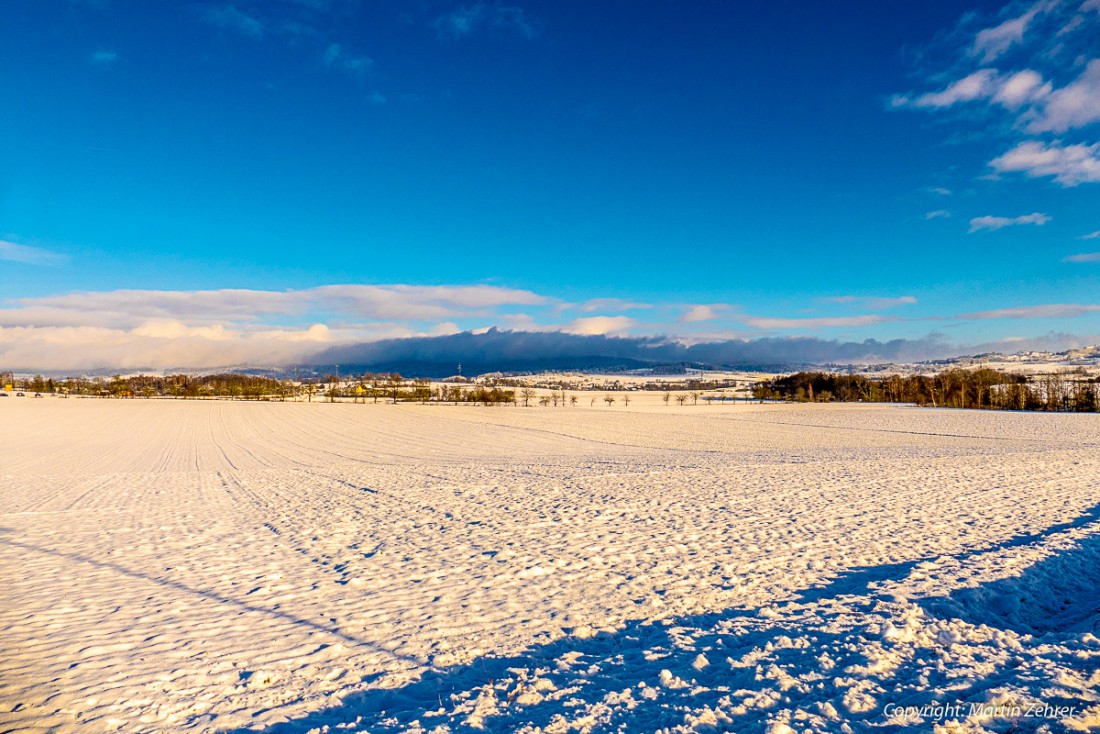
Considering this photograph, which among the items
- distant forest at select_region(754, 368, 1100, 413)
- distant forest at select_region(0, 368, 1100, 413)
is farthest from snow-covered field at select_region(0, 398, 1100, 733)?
distant forest at select_region(0, 368, 1100, 413)

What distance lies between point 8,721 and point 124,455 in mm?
37934

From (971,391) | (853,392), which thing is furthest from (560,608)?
(853,392)

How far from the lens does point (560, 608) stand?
28.7 ft

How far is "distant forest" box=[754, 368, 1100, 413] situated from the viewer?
89.9 metres

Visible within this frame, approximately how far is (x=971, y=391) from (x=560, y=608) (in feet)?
395

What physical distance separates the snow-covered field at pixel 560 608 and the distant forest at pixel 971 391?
89874 millimetres

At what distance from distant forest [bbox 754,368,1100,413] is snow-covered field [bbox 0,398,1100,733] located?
89.9m

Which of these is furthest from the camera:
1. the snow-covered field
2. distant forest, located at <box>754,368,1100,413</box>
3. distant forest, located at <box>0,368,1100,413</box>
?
distant forest, located at <box>0,368,1100,413</box>

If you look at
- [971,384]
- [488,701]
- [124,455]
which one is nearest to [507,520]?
[488,701]

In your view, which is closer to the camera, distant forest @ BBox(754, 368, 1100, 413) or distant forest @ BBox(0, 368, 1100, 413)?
distant forest @ BBox(754, 368, 1100, 413)

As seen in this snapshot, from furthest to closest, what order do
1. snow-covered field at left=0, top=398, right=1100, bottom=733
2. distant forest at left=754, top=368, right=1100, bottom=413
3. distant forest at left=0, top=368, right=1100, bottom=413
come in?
distant forest at left=0, top=368, right=1100, bottom=413, distant forest at left=754, top=368, right=1100, bottom=413, snow-covered field at left=0, top=398, right=1100, bottom=733

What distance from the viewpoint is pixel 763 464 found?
26641 millimetres

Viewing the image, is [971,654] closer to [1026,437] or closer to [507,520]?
[507,520]

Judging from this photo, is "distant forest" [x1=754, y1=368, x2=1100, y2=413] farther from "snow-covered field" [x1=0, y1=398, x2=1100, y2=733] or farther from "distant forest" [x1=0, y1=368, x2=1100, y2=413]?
"snow-covered field" [x1=0, y1=398, x2=1100, y2=733]
